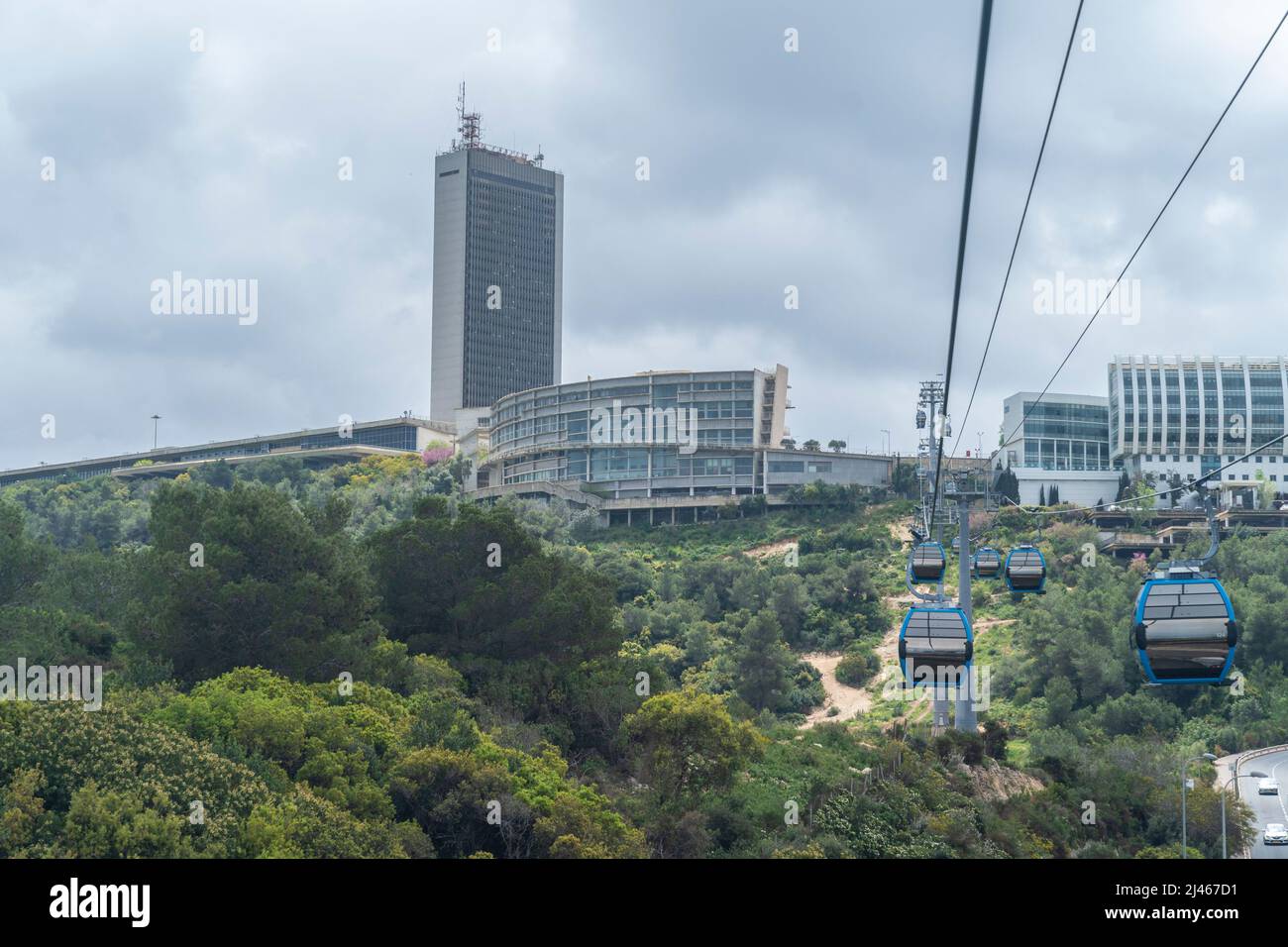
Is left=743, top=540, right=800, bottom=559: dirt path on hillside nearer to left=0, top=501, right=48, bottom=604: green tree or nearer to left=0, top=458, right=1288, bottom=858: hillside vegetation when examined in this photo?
left=0, top=458, right=1288, bottom=858: hillside vegetation

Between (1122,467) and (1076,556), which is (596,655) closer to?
(1076,556)

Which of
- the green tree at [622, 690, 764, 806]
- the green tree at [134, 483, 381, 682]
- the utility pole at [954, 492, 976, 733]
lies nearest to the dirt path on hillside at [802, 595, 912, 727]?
the utility pole at [954, 492, 976, 733]

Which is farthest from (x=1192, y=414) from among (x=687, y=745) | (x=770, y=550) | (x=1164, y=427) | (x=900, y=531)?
(x=687, y=745)

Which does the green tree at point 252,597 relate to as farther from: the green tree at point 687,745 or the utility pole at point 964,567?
the utility pole at point 964,567

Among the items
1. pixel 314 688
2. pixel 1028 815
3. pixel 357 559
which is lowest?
pixel 1028 815

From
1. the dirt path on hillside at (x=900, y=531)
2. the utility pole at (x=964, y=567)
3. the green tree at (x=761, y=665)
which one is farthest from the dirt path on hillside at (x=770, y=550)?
the utility pole at (x=964, y=567)

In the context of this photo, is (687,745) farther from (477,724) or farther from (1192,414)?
(1192,414)

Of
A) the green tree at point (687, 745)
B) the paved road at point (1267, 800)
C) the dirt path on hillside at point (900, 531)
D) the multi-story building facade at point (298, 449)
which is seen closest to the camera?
the green tree at point (687, 745)
